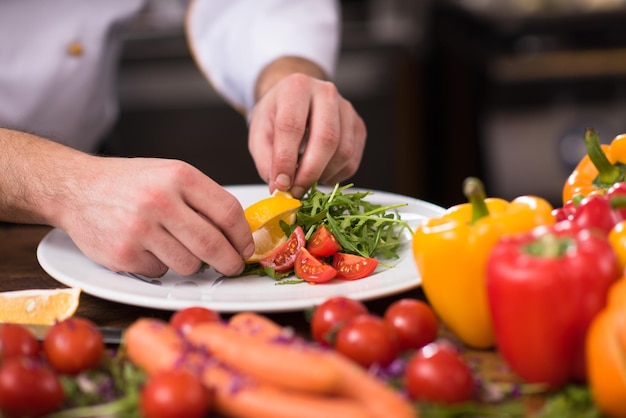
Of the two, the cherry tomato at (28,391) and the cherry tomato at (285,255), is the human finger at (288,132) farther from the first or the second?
the cherry tomato at (28,391)

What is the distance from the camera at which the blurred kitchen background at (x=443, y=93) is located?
148 inches

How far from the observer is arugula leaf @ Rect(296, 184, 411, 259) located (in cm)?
149

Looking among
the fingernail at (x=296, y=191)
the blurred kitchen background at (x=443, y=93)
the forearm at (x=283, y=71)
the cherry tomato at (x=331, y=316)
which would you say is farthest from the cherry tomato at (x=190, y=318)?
the blurred kitchen background at (x=443, y=93)

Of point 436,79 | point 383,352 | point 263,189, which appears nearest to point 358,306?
point 383,352

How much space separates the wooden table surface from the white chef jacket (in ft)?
1.77

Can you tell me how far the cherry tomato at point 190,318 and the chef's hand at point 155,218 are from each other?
0.23m

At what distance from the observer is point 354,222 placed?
1.56 meters

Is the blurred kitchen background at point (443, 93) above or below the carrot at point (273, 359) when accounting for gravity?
below

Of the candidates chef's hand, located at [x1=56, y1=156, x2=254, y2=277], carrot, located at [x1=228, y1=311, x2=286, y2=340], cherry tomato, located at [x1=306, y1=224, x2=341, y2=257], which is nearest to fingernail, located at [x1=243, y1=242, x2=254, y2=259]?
chef's hand, located at [x1=56, y1=156, x2=254, y2=277]

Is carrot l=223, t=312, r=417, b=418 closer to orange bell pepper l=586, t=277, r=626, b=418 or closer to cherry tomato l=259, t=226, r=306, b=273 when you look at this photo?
orange bell pepper l=586, t=277, r=626, b=418

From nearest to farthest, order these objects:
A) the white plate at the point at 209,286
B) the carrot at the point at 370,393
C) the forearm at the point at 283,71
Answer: the carrot at the point at 370,393 → the white plate at the point at 209,286 → the forearm at the point at 283,71

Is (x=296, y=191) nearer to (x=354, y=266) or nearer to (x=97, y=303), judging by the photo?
(x=354, y=266)

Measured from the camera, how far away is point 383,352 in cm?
100

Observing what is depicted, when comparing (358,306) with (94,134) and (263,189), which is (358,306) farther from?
(94,134)
